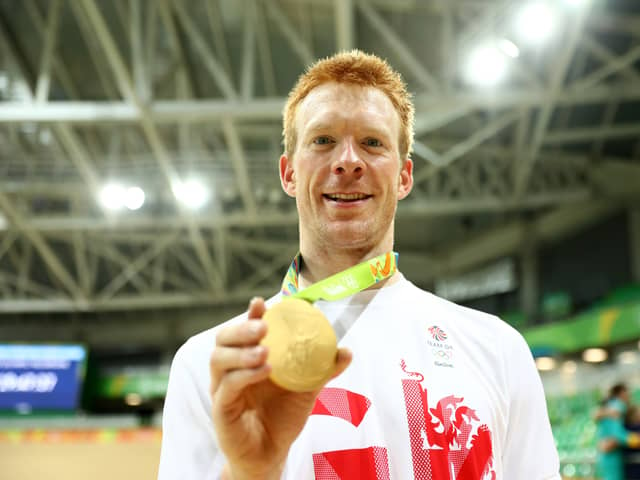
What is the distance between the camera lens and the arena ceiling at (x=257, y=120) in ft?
33.5

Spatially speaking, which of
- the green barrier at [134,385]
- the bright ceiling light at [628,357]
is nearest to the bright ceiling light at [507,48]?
the bright ceiling light at [628,357]

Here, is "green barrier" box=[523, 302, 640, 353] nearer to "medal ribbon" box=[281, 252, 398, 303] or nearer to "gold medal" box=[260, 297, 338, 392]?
"medal ribbon" box=[281, 252, 398, 303]

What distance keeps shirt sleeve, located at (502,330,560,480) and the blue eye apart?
2.39 ft

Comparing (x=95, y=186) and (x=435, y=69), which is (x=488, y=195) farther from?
(x=95, y=186)

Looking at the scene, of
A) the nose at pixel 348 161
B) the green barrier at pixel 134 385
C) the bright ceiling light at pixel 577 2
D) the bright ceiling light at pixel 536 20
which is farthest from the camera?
the green barrier at pixel 134 385

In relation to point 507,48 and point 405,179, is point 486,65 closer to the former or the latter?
point 507,48

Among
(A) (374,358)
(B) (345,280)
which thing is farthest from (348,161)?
(A) (374,358)

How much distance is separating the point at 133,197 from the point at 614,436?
10.7 metres

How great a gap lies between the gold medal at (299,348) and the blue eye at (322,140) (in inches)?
25.2

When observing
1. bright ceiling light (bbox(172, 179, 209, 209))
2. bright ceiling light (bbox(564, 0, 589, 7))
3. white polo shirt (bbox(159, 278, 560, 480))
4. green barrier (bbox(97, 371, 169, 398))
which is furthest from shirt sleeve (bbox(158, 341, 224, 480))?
green barrier (bbox(97, 371, 169, 398))

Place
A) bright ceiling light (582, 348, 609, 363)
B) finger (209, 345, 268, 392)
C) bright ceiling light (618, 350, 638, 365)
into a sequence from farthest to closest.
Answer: bright ceiling light (582, 348, 609, 363)
bright ceiling light (618, 350, 638, 365)
finger (209, 345, 268, 392)

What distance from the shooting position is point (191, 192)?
13719 mm

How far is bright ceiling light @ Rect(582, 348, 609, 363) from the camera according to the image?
14812 mm

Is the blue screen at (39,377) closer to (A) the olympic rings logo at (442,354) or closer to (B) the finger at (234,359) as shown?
(A) the olympic rings logo at (442,354)
